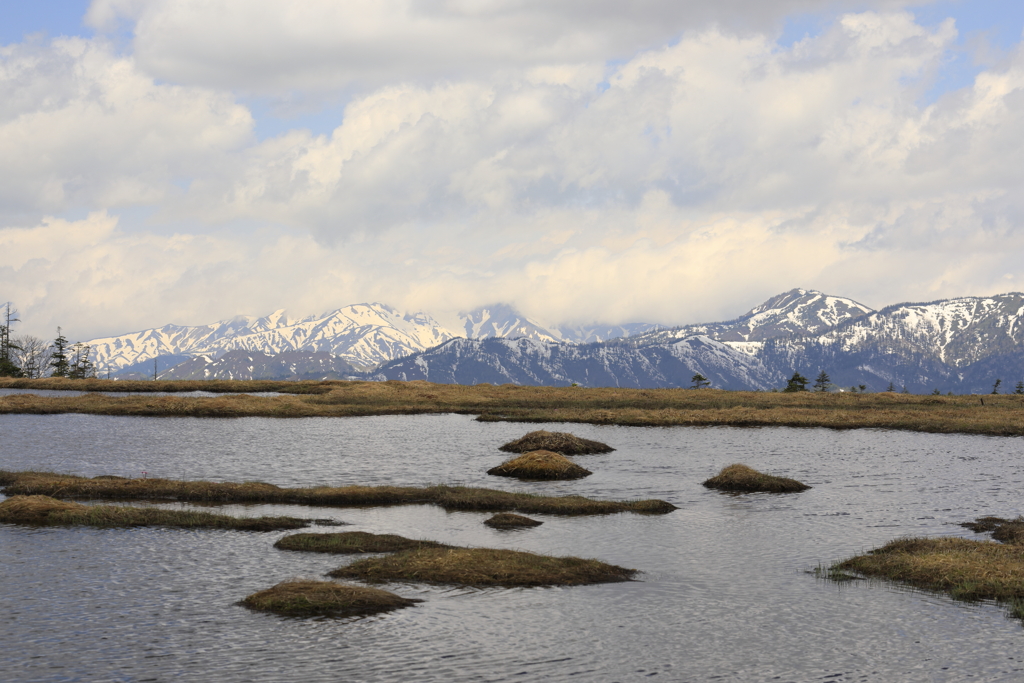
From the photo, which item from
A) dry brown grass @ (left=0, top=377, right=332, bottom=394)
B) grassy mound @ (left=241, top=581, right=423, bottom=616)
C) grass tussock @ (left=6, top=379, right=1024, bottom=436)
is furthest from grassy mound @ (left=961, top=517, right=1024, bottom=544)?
dry brown grass @ (left=0, top=377, right=332, bottom=394)

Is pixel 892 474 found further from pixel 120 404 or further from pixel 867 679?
pixel 120 404

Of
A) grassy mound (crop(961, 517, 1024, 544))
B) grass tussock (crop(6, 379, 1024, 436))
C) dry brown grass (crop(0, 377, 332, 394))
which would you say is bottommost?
grassy mound (crop(961, 517, 1024, 544))

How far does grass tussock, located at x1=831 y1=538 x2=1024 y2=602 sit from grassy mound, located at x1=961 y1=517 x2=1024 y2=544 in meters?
2.35

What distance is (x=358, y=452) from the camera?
237 feet

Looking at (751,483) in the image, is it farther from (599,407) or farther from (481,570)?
(599,407)

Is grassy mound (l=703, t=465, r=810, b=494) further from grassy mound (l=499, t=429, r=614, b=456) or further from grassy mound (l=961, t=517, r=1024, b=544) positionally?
grassy mound (l=499, t=429, r=614, b=456)

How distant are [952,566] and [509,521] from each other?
66.6ft

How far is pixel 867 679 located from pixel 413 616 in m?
13.9

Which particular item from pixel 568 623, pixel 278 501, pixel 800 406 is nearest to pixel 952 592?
pixel 568 623

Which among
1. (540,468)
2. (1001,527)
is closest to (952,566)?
(1001,527)

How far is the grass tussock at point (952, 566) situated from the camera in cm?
3139

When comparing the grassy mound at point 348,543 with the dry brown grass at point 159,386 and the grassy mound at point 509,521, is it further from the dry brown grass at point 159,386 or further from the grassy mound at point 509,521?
the dry brown grass at point 159,386

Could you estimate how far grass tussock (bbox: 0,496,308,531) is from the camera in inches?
1622

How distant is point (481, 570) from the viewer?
3303 cm
